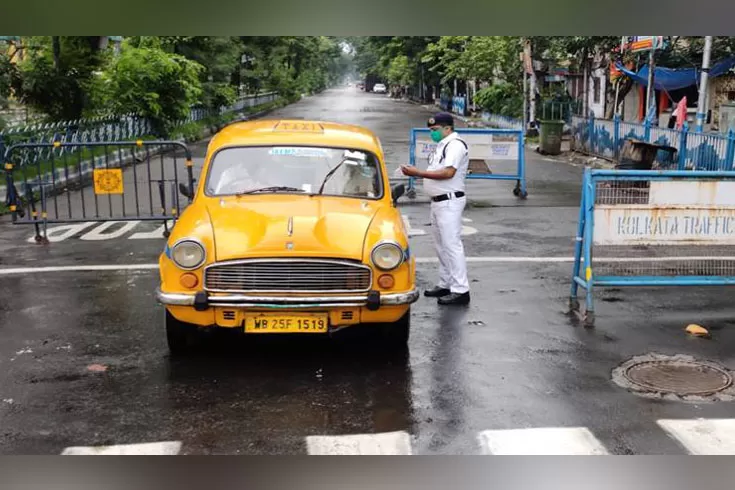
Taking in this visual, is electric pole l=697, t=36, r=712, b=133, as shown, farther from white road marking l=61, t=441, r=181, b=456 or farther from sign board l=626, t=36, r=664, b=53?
white road marking l=61, t=441, r=181, b=456

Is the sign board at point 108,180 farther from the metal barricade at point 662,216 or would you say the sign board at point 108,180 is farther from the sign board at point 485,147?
the metal barricade at point 662,216

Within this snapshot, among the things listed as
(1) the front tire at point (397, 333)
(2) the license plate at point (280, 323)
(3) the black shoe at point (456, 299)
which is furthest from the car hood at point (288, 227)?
(3) the black shoe at point (456, 299)

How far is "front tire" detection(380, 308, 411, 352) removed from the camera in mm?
6531

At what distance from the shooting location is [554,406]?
5.57 metres

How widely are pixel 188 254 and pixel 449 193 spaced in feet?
9.63

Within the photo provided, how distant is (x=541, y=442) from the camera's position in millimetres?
4977

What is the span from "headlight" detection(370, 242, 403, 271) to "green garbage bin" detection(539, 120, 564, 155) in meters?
19.4

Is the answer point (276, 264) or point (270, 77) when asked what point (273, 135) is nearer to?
point (276, 264)

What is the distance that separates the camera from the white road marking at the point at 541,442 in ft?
15.9

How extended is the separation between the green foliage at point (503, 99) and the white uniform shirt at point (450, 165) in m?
27.5

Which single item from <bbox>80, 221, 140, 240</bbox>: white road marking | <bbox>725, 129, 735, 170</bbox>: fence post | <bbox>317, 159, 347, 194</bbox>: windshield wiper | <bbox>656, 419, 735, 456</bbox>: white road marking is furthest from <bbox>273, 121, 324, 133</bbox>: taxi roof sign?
<bbox>725, 129, 735, 170</bbox>: fence post

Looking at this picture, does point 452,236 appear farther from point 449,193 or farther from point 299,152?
point 299,152
